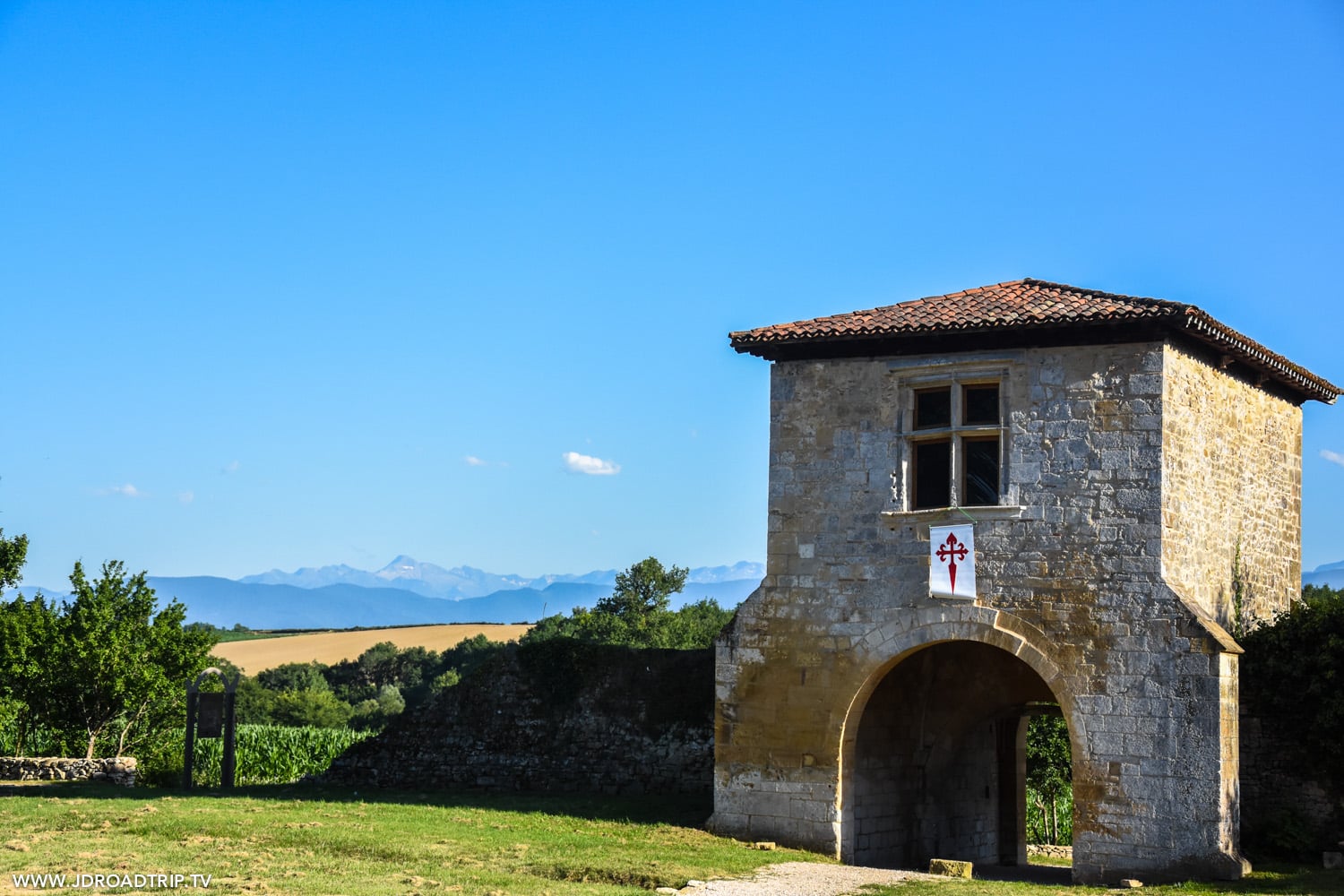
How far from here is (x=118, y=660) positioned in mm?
24453

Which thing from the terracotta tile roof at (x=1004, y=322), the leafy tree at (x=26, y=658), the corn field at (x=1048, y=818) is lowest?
the corn field at (x=1048, y=818)

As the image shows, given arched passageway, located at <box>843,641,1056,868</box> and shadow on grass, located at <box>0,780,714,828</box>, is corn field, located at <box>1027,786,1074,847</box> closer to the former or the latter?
arched passageway, located at <box>843,641,1056,868</box>

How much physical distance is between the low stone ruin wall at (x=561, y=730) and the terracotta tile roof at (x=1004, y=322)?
591 centimetres

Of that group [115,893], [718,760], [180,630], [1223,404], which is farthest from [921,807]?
[180,630]

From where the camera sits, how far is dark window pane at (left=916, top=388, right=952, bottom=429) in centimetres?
1800

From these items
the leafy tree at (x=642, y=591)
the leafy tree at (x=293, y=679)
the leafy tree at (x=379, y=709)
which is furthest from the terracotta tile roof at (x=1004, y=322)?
the leafy tree at (x=293, y=679)

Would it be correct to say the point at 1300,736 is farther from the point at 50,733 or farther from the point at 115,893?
the point at 50,733

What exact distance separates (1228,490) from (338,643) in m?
73.3

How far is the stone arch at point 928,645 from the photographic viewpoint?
1661 cm

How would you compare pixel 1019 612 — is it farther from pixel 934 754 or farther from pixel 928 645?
pixel 934 754

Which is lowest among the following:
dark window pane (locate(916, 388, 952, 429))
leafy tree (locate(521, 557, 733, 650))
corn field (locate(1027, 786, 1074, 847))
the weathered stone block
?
corn field (locate(1027, 786, 1074, 847))

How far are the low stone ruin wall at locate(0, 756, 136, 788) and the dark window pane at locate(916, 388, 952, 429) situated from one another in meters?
13.6

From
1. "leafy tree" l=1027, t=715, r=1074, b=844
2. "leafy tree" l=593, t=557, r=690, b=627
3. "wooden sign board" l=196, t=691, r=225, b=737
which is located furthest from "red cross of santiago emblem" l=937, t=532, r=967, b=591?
"leafy tree" l=593, t=557, r=690, b=627

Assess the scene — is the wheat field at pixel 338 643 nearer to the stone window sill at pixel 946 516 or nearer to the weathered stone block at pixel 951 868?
the stone window sill at pixel 946 516
